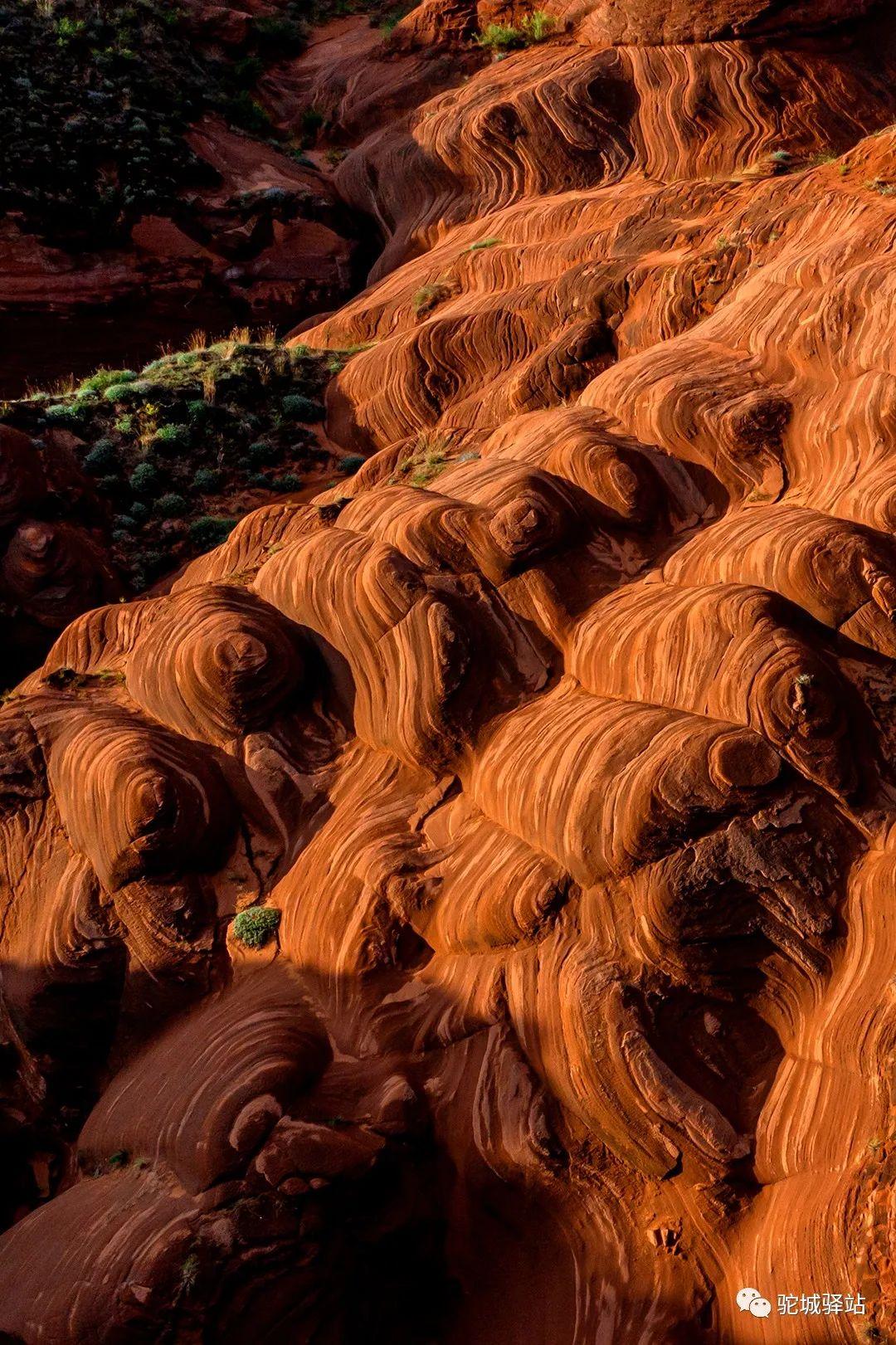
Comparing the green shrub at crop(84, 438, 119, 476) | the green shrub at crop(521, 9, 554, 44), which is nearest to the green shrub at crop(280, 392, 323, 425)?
the green shrub at crop(84, 438, 119, 476)

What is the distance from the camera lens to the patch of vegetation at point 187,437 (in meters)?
21.9

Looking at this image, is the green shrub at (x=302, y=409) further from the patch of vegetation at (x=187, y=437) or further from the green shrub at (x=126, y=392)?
the green shrub at (x=126, y=392)

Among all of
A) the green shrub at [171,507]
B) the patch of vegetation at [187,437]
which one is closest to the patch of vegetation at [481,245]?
the patch of vegetation at [187,437]

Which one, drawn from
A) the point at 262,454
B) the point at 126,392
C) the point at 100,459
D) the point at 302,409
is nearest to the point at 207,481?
the point at 262,454

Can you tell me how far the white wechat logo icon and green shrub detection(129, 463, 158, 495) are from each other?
1797 cm

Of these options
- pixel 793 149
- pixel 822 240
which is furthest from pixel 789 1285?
pixel 793 149

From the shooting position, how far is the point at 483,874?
11.9 m

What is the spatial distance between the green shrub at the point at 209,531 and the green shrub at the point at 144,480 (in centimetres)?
142

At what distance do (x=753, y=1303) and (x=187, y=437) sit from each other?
1904cm

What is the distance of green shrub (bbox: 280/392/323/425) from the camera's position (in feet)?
79.2

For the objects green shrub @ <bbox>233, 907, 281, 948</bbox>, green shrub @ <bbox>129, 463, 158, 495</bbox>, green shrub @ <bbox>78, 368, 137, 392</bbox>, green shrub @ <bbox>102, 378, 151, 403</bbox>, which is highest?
green shrub @ <bbox>78, 368, 137, 392</bbox>

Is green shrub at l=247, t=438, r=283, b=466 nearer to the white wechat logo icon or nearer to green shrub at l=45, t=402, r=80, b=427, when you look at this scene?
green shrub at l=45, t=402, r=80, b=427

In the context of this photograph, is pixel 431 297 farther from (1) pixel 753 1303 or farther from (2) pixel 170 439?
(1) pixel 753 1303

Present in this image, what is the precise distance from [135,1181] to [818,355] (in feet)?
42.6
